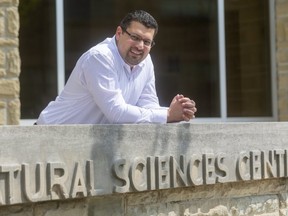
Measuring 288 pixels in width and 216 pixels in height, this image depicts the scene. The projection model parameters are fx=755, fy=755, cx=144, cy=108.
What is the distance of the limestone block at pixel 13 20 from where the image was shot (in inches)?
248

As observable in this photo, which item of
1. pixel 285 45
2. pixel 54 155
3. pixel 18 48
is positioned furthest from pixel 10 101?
pixel 285 45

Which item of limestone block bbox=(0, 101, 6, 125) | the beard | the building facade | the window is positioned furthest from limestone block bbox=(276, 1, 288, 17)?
the beard

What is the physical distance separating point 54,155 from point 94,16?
385cm

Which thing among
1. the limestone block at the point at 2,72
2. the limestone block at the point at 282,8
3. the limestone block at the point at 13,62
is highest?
the limestone block at the point at 282,8

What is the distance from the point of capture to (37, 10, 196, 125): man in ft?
14.0

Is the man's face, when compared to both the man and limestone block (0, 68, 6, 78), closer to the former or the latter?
the man

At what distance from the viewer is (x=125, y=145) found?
4.12m

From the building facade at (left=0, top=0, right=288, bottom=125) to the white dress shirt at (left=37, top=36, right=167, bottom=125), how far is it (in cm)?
191

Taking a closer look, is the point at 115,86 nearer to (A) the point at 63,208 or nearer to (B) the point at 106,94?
(B) the point at 106,94

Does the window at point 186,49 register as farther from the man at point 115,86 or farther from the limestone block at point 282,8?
the man at point 115,86

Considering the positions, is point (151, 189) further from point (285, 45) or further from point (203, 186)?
point (285, 45)

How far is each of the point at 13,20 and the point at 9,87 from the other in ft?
1.84

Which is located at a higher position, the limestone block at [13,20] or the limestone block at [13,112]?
the limestone block at [13,20]

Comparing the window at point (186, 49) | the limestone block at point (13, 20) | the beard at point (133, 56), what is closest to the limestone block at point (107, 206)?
the beard at point (133, 56)
